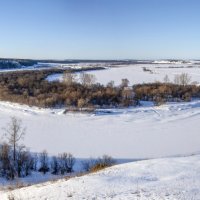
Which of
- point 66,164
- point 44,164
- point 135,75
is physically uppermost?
point 135,75

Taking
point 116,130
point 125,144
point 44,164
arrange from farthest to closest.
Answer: point 116,130 < point 125,144 < point 44,164

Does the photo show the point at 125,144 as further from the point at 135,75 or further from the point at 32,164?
the point at 135,75

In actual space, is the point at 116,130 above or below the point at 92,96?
below

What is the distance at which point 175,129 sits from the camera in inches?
1049

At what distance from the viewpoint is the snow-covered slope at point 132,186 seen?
7.24m

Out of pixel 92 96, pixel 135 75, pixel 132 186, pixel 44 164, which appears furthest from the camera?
pixel 135 75

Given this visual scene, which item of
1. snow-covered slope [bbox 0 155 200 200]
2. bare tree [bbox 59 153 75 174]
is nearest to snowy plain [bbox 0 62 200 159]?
bare tree [bbox 59 153 75 174]

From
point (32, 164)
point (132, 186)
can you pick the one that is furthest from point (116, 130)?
point (132, 186)

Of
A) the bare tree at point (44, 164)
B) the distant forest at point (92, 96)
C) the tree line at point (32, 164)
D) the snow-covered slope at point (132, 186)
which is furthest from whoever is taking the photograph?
the distant forest at point (92, 96)

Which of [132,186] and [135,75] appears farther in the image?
[135,75]

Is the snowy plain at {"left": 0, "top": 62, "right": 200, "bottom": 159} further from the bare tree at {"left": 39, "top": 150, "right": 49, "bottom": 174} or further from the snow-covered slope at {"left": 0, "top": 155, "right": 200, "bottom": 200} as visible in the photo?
the snow-covered slope at {"left": 0, "top": 155, "right": 200, "bottom": 200}

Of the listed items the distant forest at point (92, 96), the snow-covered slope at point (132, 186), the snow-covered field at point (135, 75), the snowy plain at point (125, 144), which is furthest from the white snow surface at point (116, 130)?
the snow-covered field at point (135, 75)

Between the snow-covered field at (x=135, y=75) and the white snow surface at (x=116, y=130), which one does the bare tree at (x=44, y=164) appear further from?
the snow-covered field at (x=135, y=75)

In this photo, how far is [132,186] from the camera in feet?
26.1
